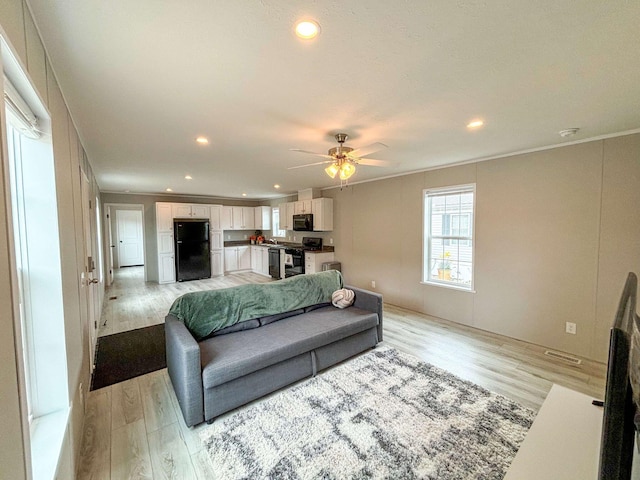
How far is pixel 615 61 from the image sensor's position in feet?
4.94

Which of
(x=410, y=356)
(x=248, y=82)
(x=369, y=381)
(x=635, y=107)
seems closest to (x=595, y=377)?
(x=410, y=356)

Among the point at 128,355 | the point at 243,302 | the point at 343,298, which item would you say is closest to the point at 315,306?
the point at 343,298

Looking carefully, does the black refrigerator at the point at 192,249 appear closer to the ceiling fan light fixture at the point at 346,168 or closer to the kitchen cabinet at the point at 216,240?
the kitchen cabinet at the point at 216,240

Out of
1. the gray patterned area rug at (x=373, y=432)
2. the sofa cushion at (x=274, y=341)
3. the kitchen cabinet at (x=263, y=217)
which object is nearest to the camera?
the gray patterned area rug at (x=373, y=432)

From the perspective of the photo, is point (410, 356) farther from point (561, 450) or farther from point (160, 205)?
point (160, 205)

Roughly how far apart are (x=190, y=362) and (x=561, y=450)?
2.08 m

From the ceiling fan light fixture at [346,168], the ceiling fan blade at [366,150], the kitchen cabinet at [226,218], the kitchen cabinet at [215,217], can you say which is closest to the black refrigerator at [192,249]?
the kitchen cabinet at [215,217]

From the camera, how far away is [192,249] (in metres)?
7.05

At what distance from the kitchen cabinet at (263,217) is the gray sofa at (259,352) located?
567 centimetres

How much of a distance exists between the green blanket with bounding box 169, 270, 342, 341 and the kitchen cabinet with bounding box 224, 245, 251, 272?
531 cm

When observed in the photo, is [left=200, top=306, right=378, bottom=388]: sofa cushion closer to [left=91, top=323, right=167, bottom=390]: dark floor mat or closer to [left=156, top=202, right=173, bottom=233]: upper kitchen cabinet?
[left=91, top=323, right=167, bottom=390]: dark floor mat

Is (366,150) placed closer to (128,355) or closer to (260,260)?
(128,355)

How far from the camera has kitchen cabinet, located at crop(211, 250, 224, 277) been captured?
757cm

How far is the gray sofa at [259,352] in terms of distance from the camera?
1.99 m
